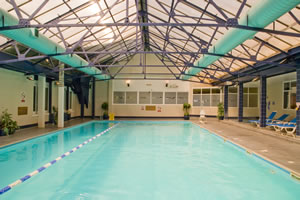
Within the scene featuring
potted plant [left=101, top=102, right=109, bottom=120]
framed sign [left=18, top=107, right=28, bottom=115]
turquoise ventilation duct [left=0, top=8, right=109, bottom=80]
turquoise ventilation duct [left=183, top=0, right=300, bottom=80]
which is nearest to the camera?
turquoise ventilation duct [left=183, top=0, right=300, bottom=80]

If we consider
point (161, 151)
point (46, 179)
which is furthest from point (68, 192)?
point (161, 151)

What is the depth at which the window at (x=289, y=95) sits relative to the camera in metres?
13.0

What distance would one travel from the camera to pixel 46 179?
14.9 feet

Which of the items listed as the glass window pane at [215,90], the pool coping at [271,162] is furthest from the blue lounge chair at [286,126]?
the glass window pane at [215,90]

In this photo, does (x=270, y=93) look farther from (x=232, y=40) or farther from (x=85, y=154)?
(x=85, y=154)

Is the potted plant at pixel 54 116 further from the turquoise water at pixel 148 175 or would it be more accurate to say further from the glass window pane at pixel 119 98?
the glass window pane at pixel 119 98

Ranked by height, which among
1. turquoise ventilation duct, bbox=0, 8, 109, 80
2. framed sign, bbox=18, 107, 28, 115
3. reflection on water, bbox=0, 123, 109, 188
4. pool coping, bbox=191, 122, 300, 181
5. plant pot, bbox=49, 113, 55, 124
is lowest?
reflection on water, bbox=0, 123, 109, 188

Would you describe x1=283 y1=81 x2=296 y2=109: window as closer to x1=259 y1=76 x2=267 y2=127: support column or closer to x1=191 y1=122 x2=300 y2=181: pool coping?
x1=259 y1=76 x2=267 y2=127: support column

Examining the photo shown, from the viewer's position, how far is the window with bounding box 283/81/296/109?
12984mm

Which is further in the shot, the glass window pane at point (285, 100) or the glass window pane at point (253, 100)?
the glass window pane at point (253, 100)

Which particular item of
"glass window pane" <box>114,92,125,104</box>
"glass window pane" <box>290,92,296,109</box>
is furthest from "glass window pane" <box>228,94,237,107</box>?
"glass window pane" <box>114,92,125,104</box>

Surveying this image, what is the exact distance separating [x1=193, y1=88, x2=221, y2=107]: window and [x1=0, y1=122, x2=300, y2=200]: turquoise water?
11812mm

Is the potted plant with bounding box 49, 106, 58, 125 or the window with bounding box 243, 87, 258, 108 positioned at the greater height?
the window with bounding box 243, 87, 258, 108

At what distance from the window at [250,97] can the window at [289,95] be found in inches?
194
